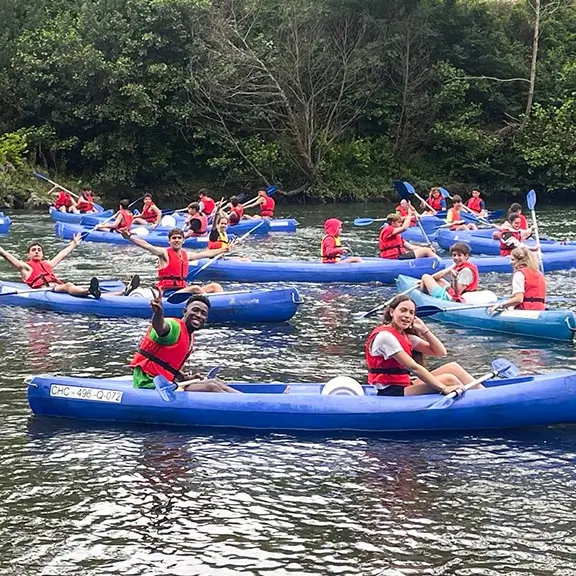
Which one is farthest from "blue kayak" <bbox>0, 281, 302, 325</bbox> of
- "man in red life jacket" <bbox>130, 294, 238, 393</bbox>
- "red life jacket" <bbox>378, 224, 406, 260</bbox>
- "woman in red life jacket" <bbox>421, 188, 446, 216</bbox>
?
"woman in red life jacket" <bbox>421, 188, 446, 216</bbox>

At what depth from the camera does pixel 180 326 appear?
274 inches

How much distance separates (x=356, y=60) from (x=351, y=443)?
23706mm

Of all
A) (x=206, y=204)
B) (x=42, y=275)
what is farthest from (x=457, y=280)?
(x=206, y=204)

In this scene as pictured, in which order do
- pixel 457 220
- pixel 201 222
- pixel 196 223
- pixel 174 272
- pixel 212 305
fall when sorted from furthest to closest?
pixel 457 220 → pixel 201 222 → pixel 196 223 → pixel 174 272 → pixel 212 305

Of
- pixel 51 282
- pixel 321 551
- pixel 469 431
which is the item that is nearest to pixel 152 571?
pixel 321 551

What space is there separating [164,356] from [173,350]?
9 centimetres

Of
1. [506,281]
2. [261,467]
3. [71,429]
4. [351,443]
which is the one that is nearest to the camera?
[261,467]

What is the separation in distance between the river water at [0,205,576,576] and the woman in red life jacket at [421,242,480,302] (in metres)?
2.79

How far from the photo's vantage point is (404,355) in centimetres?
658

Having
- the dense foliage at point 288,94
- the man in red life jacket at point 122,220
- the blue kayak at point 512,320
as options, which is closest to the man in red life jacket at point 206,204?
the man in red life jacket at point 122,220

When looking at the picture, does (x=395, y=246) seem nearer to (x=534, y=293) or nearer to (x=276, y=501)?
(x=534, y=293)

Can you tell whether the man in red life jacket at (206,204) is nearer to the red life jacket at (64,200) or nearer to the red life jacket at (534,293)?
the red life jacket at (64,200)

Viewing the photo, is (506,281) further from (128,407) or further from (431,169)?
(431,169)

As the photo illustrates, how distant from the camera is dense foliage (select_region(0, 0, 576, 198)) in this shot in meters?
27.6
